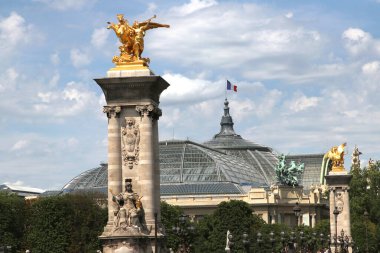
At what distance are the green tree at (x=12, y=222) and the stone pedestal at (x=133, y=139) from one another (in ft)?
177

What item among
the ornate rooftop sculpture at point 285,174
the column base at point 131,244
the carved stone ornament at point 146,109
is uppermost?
the ornate rooftop sculpture at point 285,174

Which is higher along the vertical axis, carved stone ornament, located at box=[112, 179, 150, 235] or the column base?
carved stone ornament, located at box=[112, 179, 150, 235]

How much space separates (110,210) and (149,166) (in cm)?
318

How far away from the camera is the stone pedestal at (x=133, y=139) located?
62.3 meters

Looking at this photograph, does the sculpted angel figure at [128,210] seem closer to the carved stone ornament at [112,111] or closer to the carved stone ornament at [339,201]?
the carved stone ornament at [112,111]

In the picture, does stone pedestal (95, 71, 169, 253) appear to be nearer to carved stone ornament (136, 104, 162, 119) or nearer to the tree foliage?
carved stone ornament (136, 104, 162, 119)


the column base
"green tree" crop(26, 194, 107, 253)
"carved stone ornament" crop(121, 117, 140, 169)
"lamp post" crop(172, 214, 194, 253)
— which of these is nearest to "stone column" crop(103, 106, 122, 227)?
"carved stone ornament" crop(121, 117, 140, 169)

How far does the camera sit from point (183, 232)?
96.8m

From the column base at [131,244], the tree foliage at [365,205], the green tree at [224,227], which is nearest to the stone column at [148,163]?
the column base at [131,244]

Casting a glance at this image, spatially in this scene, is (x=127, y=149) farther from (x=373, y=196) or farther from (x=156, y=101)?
(x=373, y=196)

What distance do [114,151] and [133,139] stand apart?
1245mm

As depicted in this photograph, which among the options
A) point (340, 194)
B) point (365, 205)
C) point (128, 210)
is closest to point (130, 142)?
point (128, 210)

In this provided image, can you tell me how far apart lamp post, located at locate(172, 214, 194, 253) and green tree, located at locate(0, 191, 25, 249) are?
16.4 meters

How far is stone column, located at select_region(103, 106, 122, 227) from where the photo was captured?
62.8m
